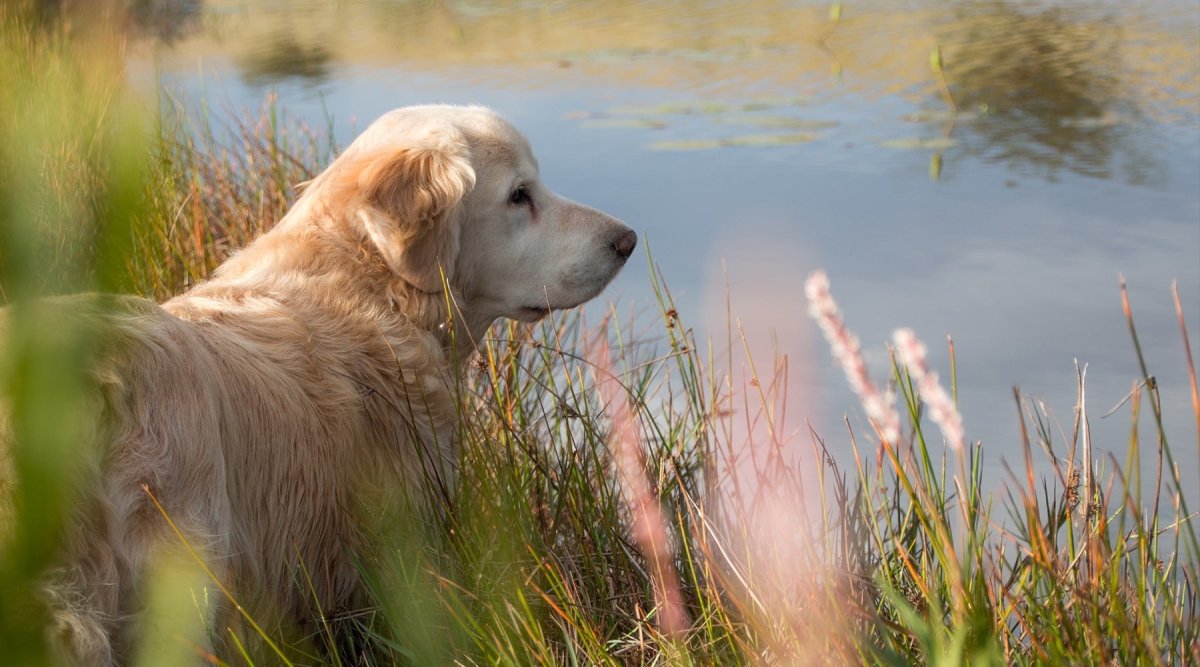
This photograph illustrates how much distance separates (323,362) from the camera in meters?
2.54

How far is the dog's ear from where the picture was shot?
2.80 meters

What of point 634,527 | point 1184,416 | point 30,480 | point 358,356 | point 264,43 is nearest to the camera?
point 30,480

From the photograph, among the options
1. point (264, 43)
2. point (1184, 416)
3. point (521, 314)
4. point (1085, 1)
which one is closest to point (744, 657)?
point (521, 314)

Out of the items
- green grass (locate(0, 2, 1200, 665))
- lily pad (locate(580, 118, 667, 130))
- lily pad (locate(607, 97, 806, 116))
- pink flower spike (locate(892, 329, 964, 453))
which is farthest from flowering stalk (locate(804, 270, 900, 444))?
lily pad (locate(607, 97, 806, 116))

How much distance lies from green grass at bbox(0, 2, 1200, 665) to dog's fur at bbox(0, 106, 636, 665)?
4.0 inches

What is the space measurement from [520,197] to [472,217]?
0.16 meters

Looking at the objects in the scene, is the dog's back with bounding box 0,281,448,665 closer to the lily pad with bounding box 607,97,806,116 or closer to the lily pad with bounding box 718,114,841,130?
the lily pad with bounding box 718,114,841,130

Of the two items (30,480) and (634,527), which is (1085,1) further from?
(30,480)

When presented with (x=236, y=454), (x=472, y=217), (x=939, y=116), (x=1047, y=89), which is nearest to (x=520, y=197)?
(x=472, y=217)

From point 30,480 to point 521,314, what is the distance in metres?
2.77

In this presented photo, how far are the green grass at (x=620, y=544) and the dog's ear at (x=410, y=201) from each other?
12.1 inches

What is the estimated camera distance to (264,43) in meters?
14.2

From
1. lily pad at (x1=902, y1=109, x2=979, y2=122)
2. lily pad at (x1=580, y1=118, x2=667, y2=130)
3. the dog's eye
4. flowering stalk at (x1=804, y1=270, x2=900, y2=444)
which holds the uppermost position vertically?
flowering stalk at (x1=804, y1=270, x2=900, y2=444)

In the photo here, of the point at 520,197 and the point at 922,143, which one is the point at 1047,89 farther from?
the point at 520,197
